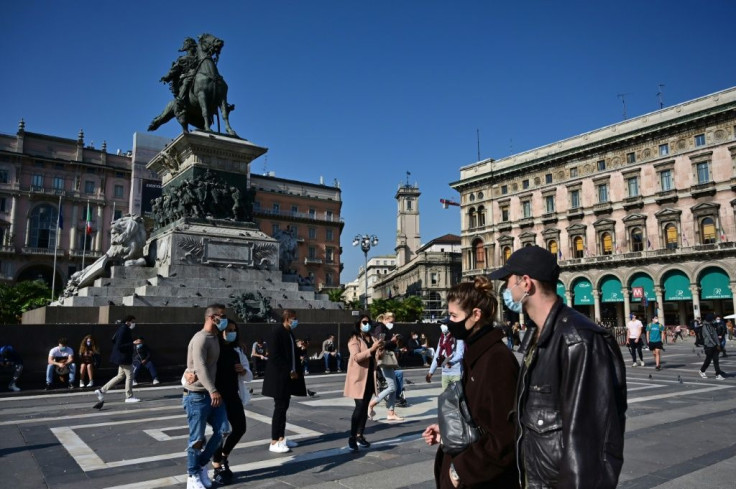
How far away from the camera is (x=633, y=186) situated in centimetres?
4984

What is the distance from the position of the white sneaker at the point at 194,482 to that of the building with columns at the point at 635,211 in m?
37.4

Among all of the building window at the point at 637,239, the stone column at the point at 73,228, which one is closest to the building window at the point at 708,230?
the building window at the point at 637,239

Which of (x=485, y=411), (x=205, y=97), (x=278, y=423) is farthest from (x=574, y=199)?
(x=485, y=411)

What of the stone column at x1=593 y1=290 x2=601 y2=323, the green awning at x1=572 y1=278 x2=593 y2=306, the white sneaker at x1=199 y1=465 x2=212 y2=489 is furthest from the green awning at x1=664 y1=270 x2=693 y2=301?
the white sneaker at x1=199 y1=465 x2=212 y2=489

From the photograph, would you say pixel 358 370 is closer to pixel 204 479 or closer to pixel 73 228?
pixel 204 479

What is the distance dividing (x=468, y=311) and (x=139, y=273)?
13.8 m

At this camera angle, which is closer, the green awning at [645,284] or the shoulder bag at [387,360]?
the shoulder bag at [387,360]

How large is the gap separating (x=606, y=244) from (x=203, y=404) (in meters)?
53.1

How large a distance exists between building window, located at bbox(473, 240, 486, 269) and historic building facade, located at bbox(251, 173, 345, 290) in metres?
21.1

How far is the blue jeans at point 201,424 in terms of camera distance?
4.82 metres

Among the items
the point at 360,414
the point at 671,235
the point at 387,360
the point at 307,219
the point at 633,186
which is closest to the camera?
the point at 360,414

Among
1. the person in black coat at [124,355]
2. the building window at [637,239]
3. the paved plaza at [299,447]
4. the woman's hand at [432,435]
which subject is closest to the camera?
the woman's hand at [432,435]

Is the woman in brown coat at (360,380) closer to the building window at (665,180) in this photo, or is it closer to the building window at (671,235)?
the building window at (671,235)

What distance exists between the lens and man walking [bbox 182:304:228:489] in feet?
15.8
